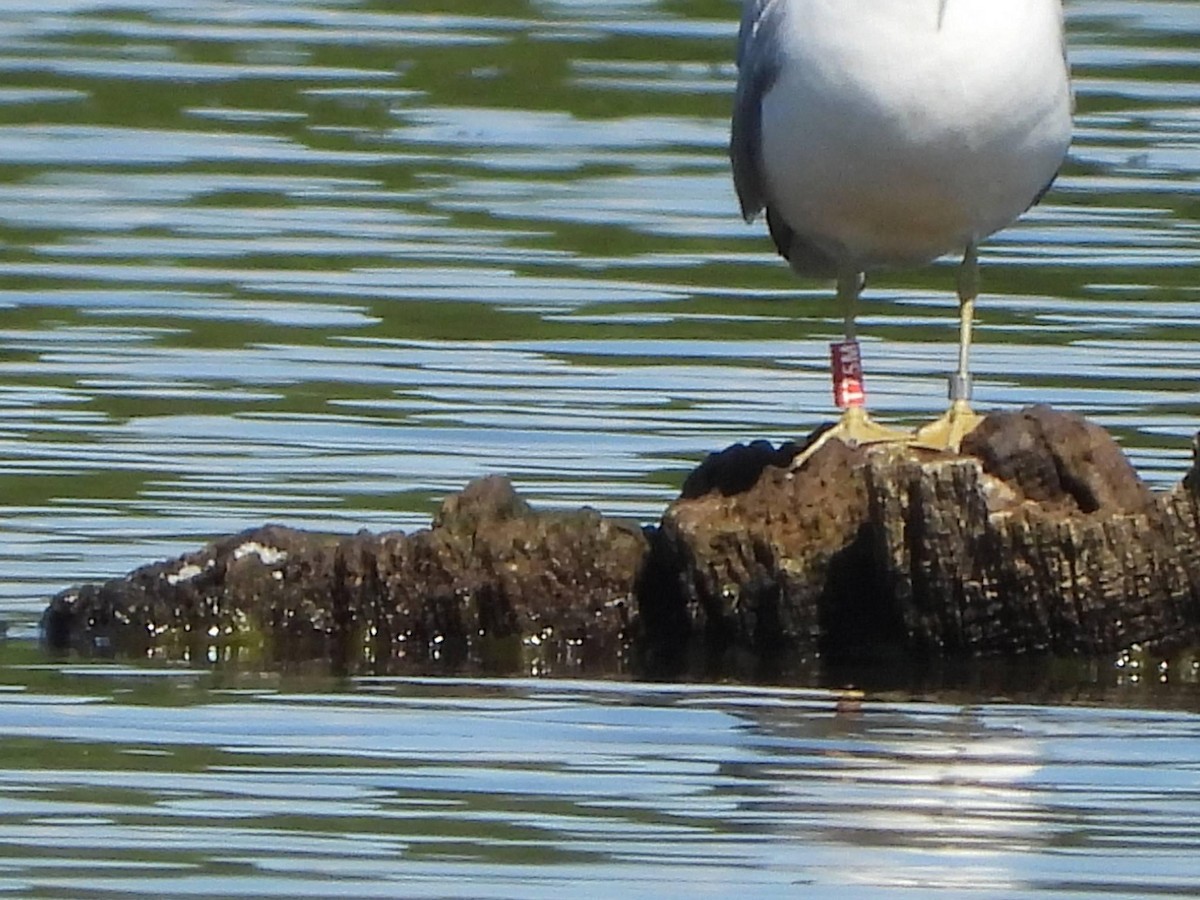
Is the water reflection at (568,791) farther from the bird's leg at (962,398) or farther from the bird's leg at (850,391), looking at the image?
the bird's leg at (850,391)

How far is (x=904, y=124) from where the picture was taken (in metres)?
11.2

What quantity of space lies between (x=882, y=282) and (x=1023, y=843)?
336 inches

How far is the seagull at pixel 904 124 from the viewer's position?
Result: 11.1m

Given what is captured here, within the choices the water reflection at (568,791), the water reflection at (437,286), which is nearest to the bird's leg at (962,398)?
the water reflection at (437,286)

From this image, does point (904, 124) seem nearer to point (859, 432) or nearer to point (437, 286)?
point (859, 432)

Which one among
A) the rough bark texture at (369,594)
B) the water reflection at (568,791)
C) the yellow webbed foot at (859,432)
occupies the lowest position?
the water reflection at (568,791)

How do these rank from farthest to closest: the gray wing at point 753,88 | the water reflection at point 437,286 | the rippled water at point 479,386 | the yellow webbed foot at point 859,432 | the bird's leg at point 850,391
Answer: the water reflection at point 437,286 → the gray wing at point 753,88 → the bird's leg at point 850,391 → the yellow webbed foot at point 859,432 → the rippled water at point 479,386

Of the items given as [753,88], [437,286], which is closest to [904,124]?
[753,88]

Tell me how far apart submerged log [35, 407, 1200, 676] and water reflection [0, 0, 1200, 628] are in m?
0.71

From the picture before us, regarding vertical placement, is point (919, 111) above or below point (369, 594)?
above

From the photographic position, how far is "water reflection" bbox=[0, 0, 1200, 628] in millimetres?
12953

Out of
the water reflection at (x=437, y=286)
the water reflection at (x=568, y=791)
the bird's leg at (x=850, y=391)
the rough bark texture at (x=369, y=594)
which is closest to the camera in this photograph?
the water reflection at (x=568, y=791)

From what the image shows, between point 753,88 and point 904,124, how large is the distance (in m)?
0.84

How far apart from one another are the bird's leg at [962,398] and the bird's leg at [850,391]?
0.08m
